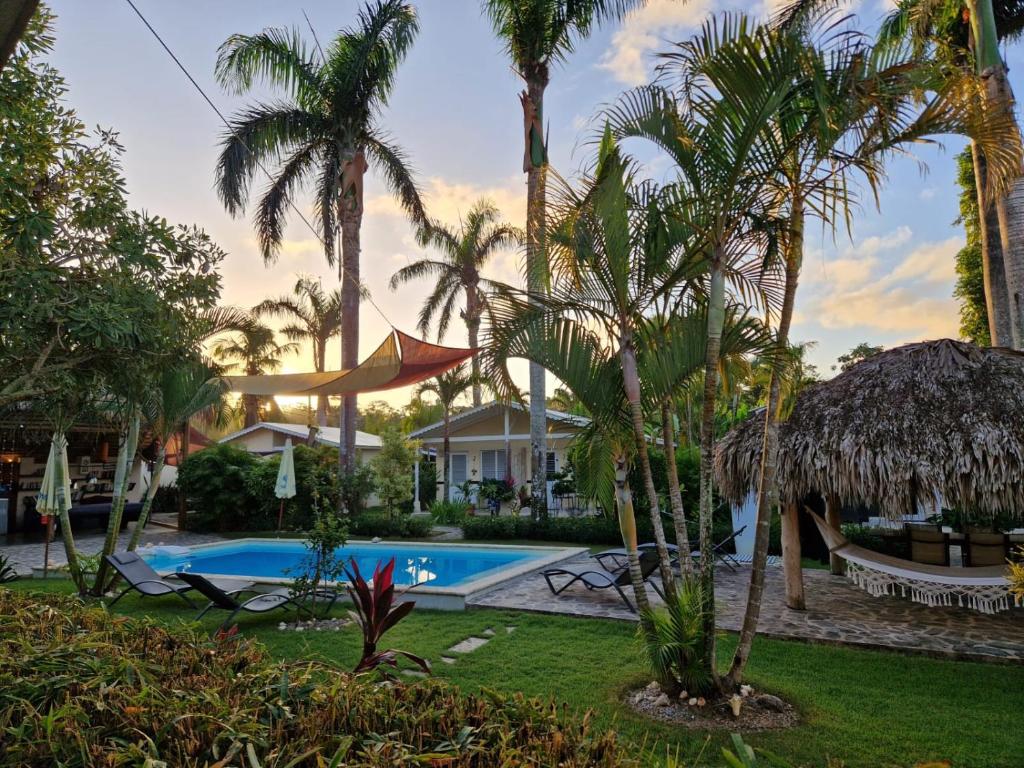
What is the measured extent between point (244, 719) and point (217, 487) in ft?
53.9

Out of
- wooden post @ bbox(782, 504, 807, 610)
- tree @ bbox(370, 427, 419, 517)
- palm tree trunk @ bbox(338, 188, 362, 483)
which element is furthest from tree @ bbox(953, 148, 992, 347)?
palm tree trunk @ bbox(338, 188, 362, 483)

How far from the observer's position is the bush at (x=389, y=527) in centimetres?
1493

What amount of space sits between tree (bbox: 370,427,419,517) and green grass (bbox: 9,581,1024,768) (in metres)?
8.80

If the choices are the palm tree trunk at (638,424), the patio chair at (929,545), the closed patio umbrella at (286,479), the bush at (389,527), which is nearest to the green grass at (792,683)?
the palm tree trunk at (638,424)

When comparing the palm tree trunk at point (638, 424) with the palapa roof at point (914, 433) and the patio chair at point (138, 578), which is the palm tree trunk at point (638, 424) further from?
the patio chair at point (138, 578)

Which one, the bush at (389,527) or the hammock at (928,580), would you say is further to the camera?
the bush at (389,527)

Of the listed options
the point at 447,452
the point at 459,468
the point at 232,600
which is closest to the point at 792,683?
the point at 232,600

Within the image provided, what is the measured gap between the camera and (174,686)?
2.12 meters

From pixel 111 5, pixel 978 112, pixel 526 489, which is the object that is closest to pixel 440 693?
pixel 978 112

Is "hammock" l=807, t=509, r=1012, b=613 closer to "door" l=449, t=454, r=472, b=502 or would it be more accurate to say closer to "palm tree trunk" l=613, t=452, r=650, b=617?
"palm tree trunk" l=613, t=452, r=650, b=617

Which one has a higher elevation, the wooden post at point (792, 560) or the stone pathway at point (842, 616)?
the wooden post at point (792, 560)

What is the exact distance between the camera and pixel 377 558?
1283cm

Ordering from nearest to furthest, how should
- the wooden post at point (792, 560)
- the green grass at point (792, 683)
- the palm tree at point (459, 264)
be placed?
the green grass at point (792, 683), the wooden post at point (792, 560), the palm tree at point (459, 264)

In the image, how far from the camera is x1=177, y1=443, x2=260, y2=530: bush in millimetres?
16578
